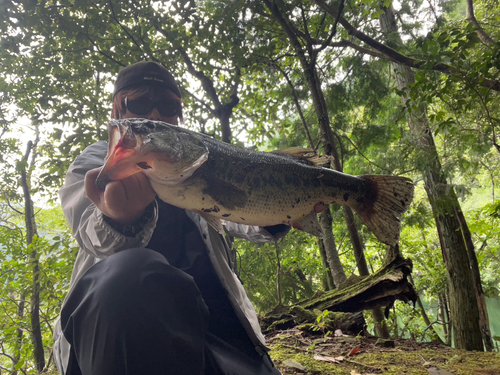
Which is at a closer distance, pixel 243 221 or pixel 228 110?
pixel 243 221

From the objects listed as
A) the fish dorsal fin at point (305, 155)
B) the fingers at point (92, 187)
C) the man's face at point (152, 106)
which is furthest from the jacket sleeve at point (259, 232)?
the fingers at point (92, 187)

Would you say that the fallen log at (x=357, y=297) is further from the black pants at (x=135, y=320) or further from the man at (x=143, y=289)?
the black pants at (x=135, y=320)

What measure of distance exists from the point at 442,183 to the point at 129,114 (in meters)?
4.50

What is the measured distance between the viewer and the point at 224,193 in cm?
177

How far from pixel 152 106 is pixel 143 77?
0.86 feet

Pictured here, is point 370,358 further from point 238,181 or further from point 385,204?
point 238,181

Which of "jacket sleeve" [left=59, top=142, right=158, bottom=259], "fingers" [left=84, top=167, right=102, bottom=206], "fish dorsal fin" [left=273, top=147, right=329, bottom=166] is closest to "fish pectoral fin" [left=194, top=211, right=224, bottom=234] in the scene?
"jacket sleeve" [left=59, top=142, right=158, bottom=259]

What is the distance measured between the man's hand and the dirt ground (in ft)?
6.12

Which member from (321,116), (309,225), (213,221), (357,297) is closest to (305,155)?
(309,225)

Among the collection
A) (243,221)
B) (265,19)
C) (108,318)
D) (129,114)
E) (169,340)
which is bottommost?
(169,340)

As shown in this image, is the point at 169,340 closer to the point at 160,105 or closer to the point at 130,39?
the point at 160,105

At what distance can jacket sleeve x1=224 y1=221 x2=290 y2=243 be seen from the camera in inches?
94.1

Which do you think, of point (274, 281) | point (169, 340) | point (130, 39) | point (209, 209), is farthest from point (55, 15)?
point (274, 281)

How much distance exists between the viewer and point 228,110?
523 cm
